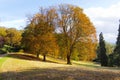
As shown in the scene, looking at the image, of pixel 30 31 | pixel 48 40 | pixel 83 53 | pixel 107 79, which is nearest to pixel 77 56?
pixel 83 53

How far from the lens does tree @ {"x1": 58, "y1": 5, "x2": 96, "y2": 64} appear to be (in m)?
59.8

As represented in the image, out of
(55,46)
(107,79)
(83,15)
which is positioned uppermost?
(83,15)

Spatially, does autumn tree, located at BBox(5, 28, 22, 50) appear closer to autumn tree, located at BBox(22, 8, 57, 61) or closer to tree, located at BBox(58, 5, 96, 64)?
autumn tree, located at BBox(22, 8, 57, 61)

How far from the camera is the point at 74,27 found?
6028 centimetres

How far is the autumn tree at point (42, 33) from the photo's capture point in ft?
202

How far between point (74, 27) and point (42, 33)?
7.31 m

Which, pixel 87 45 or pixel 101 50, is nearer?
pixel 87 45

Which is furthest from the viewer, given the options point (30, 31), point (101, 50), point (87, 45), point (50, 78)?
point (101, 50)

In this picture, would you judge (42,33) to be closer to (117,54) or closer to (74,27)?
(74,27)

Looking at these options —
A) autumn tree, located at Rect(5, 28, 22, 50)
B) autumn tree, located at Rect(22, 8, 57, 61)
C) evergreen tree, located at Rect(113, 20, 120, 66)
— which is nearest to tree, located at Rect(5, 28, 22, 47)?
autumn tree, located at Rect(5, 28, 22, 50)

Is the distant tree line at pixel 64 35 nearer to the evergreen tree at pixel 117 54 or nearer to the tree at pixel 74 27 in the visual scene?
the tree at pixel 74 27

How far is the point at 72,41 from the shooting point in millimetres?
61250

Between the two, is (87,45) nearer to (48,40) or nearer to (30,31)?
(48,40)

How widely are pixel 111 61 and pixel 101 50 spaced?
23.9ft
